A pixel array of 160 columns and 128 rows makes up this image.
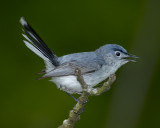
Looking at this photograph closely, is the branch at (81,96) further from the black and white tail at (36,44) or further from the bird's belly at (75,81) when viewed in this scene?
the black and white tail at (36,44)

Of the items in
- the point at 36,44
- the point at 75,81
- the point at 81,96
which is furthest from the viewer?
the point at 36,44

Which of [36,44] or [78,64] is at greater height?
[36,44]

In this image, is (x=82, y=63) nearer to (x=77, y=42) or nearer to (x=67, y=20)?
(x=77, y=42)

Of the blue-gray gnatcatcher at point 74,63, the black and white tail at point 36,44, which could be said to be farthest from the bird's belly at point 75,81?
the black and white tail at point 36,44

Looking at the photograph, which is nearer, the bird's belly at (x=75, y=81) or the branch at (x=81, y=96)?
the branch at (x=81, y=96)

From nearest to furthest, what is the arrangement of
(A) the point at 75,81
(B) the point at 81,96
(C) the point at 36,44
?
1. (B) the point at 81,96
2. (A) the point at 75,81
3. (C) the point at 36,44

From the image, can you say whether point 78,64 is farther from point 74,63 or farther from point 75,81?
point 75,81

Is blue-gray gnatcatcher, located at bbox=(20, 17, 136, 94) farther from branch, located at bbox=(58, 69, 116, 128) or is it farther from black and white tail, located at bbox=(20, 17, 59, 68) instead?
branch, located at bbox=(58, 69, 116, 128)

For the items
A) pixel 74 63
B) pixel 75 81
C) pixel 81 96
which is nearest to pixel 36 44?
pixel 74 63
